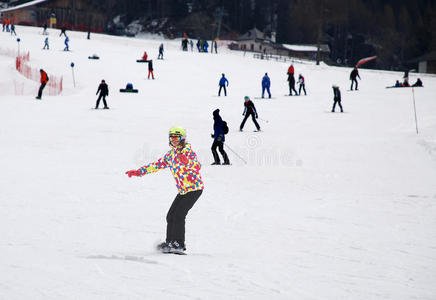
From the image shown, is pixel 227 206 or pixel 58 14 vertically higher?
pixel 58 14

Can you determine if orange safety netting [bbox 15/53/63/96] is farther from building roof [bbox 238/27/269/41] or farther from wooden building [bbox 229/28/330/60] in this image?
building roof [bbox 238/27/269/41]

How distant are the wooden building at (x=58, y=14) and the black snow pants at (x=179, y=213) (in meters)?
66.5

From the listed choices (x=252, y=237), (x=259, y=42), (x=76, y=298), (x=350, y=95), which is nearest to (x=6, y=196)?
(x=252, y=237)

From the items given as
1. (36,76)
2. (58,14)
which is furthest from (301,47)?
(36,76)

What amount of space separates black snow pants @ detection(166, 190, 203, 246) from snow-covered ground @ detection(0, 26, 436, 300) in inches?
8.7

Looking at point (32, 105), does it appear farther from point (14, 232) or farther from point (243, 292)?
point (243, 292)

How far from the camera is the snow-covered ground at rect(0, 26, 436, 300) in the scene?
16.0 feet

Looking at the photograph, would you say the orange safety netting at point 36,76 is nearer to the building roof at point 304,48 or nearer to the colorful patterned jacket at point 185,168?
the colorful patterned jacket at point 185,168

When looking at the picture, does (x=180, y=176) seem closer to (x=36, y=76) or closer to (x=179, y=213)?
(x=179, y=213)

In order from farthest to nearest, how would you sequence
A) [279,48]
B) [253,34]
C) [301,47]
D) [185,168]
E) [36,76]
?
[253,34], [301,47], [279,48], [36,76], [185,168]

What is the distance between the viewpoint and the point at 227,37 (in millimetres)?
87812

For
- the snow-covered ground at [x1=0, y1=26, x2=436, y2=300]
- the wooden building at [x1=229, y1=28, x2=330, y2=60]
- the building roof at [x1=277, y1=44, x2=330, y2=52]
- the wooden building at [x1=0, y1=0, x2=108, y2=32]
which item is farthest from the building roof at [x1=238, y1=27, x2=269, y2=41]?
the snow-covered ground at [x1=0, y1=26, x2=436, y2=300]

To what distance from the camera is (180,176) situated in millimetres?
5480

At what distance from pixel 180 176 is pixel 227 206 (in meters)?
3.39
